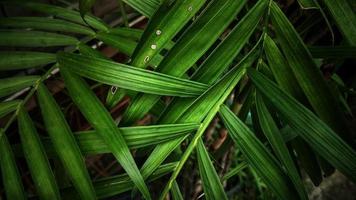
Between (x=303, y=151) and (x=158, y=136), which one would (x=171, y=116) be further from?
(x=303, y=151)

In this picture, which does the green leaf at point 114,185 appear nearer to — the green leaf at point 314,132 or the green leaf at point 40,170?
the green leaf at point 40,170

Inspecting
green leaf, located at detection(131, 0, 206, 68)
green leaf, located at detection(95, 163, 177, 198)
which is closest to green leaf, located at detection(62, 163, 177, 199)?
green leaf, located at detection(95, 163, 177, 198)

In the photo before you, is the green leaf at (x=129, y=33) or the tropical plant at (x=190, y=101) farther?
the green leaf at (x=129, y=33)

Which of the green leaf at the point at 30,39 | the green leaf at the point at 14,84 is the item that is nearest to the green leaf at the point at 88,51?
the green leaf at the point at 30,39

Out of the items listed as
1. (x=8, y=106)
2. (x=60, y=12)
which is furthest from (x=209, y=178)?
(x=60, y=12)

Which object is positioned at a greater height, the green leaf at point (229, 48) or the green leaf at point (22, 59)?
the green leaf at point (22, 59)

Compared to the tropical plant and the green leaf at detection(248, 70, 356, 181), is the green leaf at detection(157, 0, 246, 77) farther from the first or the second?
the green leaf at detection(248, 70, 356, 181)

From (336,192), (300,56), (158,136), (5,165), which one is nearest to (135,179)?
(158,136)
